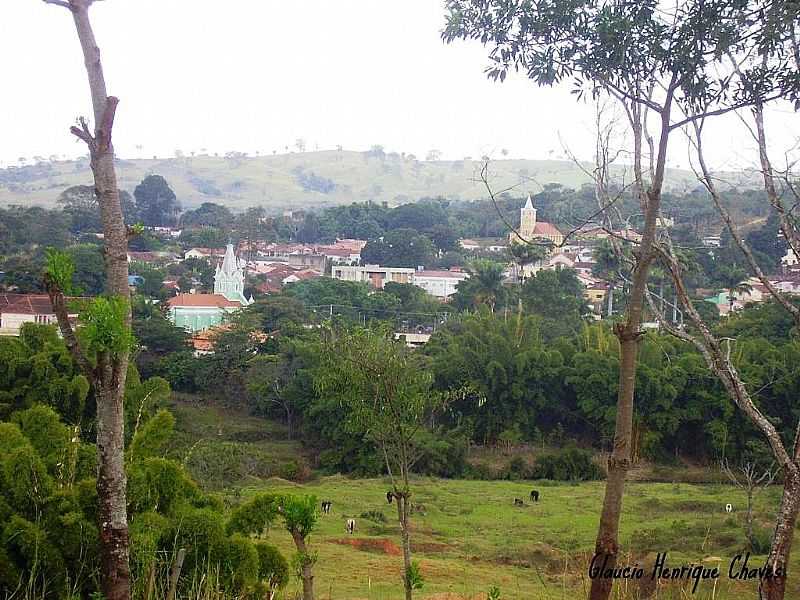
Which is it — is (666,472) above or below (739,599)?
below

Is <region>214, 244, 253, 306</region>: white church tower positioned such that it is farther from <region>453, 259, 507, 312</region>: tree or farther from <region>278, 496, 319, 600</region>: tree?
<region>278, 496, 319, 600</region>: tree

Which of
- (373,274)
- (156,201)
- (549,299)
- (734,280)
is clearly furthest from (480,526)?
(156,201)

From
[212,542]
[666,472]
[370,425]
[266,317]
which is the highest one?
[212,542]

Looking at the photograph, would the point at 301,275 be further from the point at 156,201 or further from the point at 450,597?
the point at 450,597

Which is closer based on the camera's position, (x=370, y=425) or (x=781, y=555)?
(x=781, y=555)

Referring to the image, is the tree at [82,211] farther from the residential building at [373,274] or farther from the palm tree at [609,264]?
the palm tree at [609,264]

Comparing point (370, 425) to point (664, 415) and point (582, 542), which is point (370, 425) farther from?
point (664, 415)

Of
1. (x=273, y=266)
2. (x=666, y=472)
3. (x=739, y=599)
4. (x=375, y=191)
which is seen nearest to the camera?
(x=739, y=599)

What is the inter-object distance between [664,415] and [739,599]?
1546 cm

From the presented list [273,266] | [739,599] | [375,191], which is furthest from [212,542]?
[375,191]

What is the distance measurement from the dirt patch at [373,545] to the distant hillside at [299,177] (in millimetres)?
115860

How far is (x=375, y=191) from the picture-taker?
15188 cm

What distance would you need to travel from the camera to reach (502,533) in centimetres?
1708

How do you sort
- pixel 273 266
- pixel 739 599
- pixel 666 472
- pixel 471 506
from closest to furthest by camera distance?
pixel 739 599, pixel 471 506, pixel 666 472, pixel 273 266
